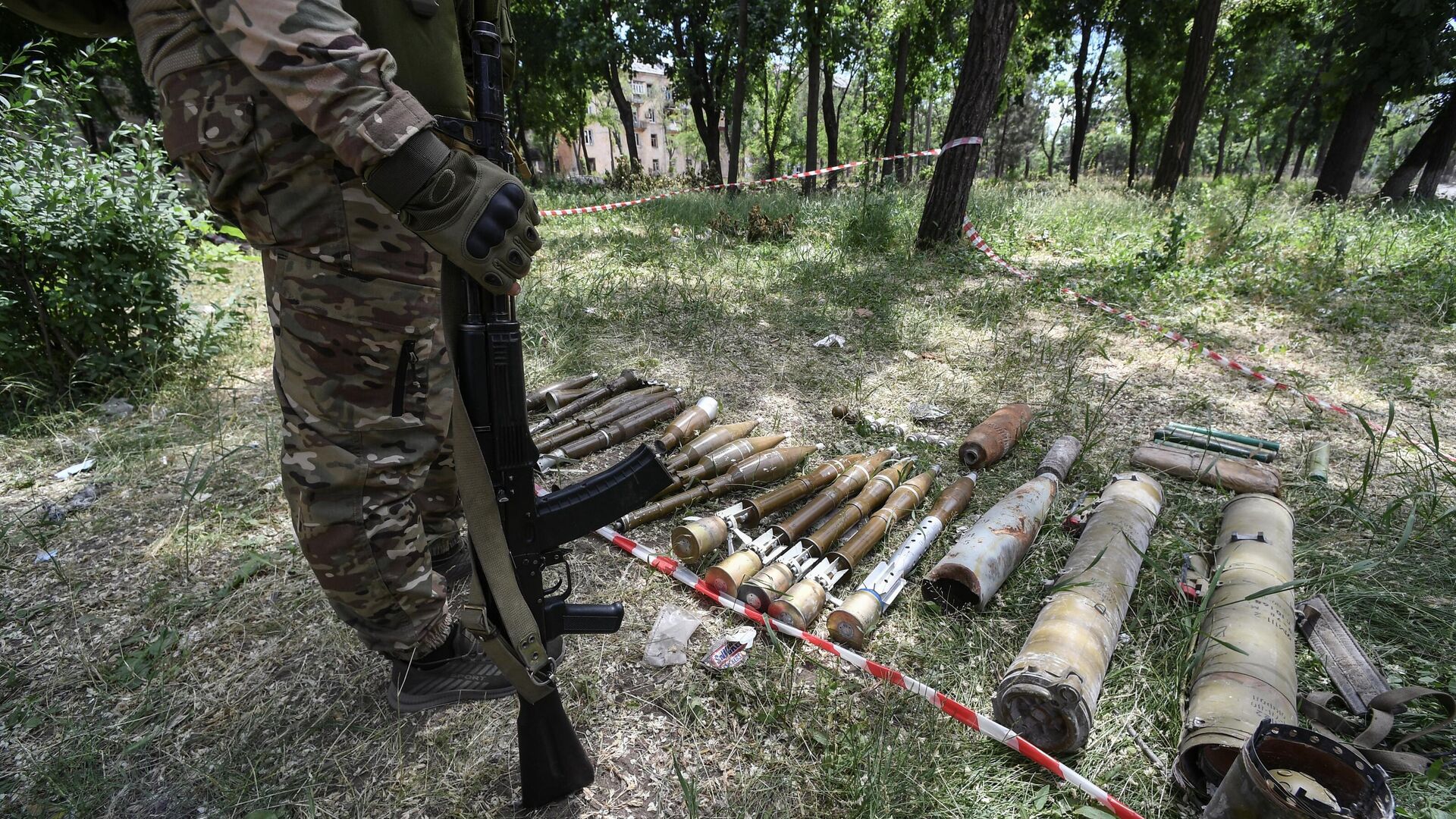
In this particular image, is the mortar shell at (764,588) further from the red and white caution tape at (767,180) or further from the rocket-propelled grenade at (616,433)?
the red and white caution tape at (767,180)

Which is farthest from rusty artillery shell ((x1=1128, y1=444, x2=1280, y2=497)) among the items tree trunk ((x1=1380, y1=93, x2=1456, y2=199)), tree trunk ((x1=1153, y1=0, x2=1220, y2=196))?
tree trunk ((x1=1380, y1=93, x2=1456, y2=199))

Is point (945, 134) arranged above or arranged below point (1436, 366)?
above

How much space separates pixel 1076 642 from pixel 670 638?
4.53ft

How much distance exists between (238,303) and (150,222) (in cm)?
89

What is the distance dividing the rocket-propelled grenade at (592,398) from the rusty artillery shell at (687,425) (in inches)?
21.5

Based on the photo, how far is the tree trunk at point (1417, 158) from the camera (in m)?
11.3

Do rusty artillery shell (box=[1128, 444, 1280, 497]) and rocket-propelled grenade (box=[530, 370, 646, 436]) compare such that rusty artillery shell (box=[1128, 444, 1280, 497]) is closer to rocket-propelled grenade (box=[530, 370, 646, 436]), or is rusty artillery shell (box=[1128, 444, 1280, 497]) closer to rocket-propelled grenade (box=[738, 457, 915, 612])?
rocket-propelled grenade (box=[738, 457, 915, 612])

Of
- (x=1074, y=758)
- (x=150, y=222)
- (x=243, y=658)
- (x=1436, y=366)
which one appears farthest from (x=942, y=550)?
(x=150, y=222)

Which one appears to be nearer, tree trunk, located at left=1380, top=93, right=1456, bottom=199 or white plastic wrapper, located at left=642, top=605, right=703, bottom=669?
white plastic wrapper, located at left=642, top=605, right=703, bottom=669

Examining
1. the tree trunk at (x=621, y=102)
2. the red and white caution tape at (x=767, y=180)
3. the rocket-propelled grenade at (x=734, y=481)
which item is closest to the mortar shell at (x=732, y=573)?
the rocket-propelled grenade at (x=734, y=481)

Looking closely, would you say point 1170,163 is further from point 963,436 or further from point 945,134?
point 963,436

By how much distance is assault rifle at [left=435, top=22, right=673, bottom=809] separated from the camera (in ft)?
5.02

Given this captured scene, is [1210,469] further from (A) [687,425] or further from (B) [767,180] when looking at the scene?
(B) [767,180]

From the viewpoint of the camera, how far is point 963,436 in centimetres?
387
